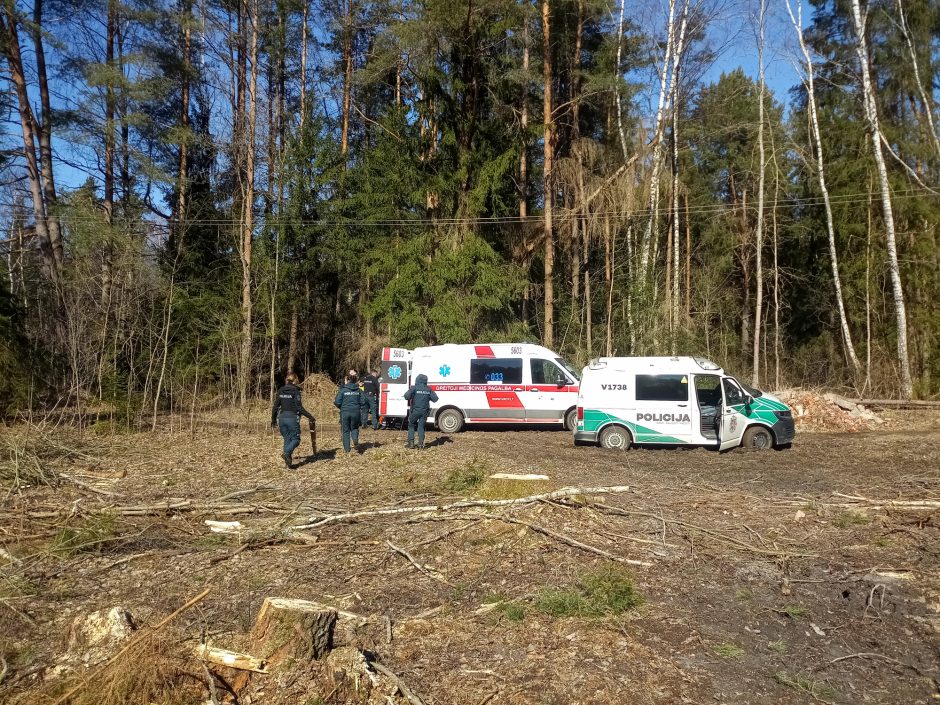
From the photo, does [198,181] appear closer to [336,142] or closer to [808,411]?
[336,142]

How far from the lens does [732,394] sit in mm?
13711

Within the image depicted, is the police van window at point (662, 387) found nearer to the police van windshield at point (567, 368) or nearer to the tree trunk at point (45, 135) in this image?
the police van windshield at point (567, 368)

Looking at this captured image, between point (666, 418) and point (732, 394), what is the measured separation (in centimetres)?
142

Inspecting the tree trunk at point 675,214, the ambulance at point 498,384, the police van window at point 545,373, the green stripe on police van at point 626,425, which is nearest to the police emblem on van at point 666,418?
the green stripe on police van at point 626,425

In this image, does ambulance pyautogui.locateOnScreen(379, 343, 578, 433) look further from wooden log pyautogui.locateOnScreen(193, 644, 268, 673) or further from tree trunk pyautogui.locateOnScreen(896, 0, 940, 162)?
tree trunk pyautogui.locateOnScreen(896, 0, 940, 162)

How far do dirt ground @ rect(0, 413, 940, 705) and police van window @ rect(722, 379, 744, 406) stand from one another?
1.94m

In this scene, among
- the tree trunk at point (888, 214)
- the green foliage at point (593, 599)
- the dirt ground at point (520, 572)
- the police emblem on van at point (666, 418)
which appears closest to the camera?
the dirt ground at point (520, 572)

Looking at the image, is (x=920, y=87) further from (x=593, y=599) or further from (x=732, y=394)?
(x=593, y=599)

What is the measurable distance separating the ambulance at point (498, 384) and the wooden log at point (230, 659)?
12637 millimetres

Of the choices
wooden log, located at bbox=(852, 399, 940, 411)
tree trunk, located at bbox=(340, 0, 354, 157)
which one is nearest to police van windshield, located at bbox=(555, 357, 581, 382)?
wooden log, located at bbox=(852, 399, 940, 411)

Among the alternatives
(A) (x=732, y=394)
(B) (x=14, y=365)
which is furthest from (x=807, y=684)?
(B) (x=14, y=365)

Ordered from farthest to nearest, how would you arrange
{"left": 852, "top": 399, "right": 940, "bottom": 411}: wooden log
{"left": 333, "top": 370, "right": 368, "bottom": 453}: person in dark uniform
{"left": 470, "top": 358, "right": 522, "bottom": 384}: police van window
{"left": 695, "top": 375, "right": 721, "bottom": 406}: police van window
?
1. {"left": 852, "top": 399, "right": 940, "bottom": 411}: wooden log
2. {"left": 470, "top": 358, "right": 522, "bottom": 384}: police van window
3. {"left": 695, "top": 375, "right": 721, "bottom": 406}: police van window
4. {"left": 333, "top": 370, "right": 368, "bottom": 453}: person in dark uniform

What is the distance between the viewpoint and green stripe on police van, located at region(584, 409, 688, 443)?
45.6ft

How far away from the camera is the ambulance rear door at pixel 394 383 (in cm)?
1802
